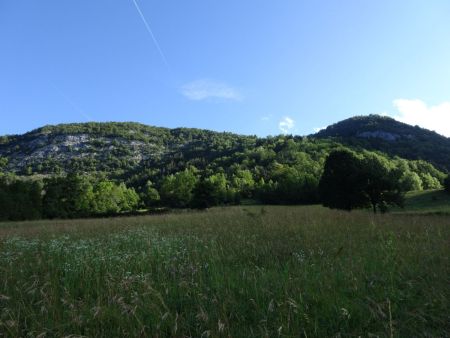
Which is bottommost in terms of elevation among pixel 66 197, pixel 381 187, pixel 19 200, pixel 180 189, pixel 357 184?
pixel 381 187

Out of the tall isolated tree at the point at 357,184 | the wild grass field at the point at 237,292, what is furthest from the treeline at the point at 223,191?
the wild grass field at the point at 237,292

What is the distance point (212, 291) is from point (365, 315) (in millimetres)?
1681

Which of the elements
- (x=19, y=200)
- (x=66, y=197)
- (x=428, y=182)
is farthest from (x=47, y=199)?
(x=428, y=182)

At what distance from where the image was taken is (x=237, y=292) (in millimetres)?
4094

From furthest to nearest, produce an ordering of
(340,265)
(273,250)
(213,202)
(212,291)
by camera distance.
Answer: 1. (213,202)
2. (273,250)
3. (340,265)
4. (212,291)

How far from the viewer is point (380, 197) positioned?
95.8 ft

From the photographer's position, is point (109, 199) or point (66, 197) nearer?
point (66, 197)

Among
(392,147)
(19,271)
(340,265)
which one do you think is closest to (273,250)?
(340,265)

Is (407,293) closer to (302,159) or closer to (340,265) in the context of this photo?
(340,265)

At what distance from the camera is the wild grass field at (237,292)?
312 centimetres

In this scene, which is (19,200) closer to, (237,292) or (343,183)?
(343,183)

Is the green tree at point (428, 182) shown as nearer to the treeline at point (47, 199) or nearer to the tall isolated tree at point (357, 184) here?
the tall isolated tree at point (357, 184)

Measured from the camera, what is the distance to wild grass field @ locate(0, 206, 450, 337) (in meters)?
3.12

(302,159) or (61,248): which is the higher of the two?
(302,159)
